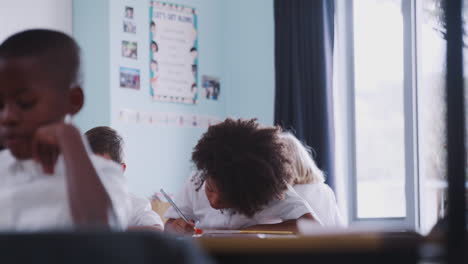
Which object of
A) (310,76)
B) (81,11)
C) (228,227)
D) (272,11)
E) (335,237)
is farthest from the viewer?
→ (272,11)

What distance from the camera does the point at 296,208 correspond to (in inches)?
89.7

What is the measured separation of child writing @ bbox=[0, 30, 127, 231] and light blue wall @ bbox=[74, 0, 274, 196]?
10.9 feet

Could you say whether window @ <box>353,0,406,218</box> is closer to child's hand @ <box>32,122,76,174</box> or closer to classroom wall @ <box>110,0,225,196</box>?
classroom wall @ <box>110,0,225,196</box>

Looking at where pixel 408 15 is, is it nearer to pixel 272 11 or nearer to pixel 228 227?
pixel 272 11

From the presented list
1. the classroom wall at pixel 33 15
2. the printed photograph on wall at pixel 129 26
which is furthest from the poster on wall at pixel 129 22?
the classroom wall at pixel 33 15

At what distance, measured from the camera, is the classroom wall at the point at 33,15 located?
385 cm

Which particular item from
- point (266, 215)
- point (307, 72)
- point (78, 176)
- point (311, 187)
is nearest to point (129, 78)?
point (307, 72)

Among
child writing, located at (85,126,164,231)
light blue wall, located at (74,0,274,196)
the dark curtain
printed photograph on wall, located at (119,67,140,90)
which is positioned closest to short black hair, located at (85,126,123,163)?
child writing, located at (85,126,164,231)

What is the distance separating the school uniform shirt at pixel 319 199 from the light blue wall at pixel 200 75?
154cm

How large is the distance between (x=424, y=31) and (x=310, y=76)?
768 millimetres

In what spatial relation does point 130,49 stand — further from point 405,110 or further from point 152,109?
point 405,110

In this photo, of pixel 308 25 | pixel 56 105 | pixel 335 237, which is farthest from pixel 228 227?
pixel 308 25

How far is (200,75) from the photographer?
4.87m

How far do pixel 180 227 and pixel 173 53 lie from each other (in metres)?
2.55
